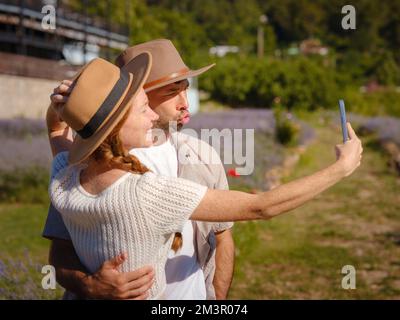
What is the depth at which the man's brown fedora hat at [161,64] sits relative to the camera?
250 centimetres

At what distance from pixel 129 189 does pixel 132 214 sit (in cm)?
7

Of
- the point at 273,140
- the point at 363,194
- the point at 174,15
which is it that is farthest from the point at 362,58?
the point at 363,194

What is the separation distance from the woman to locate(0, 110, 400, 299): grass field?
82.6 inches

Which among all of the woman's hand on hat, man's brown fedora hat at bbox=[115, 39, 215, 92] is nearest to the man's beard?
man's brown fedora hat at bbox=[115, 39, 215, 92]

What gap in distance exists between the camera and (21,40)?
23797mm

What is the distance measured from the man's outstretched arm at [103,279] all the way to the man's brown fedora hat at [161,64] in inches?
27.6

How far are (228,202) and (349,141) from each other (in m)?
0.43

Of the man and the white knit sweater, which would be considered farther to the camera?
the man

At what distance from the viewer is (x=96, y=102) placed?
78.3 inches

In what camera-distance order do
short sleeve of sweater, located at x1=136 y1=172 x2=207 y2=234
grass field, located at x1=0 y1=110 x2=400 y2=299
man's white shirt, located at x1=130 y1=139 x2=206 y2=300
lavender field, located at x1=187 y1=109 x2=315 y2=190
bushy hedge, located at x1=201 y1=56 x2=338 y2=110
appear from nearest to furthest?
short sleeve of sweater, located at x1=136 y1=172 x2=207 y2=234
man's white shirt, located at x1=130 y1=139 x2=206 y2=300
grass field, located at x1=0 y1=110 x2=400 y2=299
lavender field, located at x1=187 y1=109 x2=315 y2=190
bushy hedge, located at x1=201 y1=56 x2=338 y2=110

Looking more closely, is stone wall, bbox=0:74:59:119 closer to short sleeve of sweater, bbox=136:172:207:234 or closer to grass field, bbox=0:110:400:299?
grass field, bbox=0:110:400:299

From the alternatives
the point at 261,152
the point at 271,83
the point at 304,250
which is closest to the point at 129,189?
the point at 304,250

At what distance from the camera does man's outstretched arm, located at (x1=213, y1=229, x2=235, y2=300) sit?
2631mm

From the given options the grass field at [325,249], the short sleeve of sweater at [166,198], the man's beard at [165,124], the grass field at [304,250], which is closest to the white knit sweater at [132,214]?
the short sleeve of sweater at [166,198]
